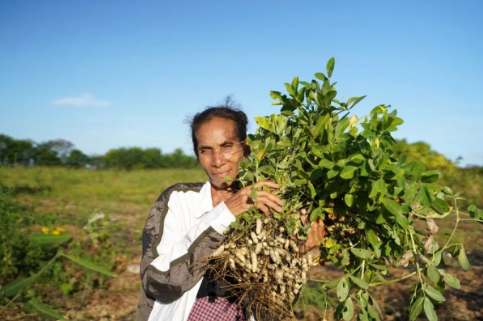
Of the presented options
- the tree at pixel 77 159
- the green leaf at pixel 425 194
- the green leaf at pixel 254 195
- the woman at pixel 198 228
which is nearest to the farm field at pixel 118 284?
the woman at pixel 198 228

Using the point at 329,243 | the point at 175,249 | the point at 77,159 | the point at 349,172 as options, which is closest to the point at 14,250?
the point at 175,249

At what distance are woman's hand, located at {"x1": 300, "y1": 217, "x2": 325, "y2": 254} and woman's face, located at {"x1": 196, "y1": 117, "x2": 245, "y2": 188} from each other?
0.64 m

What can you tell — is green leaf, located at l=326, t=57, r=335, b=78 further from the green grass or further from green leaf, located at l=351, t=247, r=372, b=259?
the green grass

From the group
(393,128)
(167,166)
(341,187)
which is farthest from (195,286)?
(167,166)

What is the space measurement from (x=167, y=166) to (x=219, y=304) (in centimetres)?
2418

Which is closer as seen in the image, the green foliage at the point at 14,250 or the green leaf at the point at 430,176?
the green leaf at the point at 430,176

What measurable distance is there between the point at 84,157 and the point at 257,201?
23830 mm

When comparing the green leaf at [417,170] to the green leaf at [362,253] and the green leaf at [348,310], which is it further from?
the green leaf at [348,310]

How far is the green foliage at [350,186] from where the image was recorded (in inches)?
47.8

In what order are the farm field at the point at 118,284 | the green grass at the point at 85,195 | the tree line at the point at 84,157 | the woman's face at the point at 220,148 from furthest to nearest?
1. the tree line at the point at 84,157
2. the green grass at the point at 85,195
3. the farm field at the point at 118,284
4. the woman's face at the point at 220,148

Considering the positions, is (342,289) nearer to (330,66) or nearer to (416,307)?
(416,307)

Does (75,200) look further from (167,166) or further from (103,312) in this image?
(167,166)

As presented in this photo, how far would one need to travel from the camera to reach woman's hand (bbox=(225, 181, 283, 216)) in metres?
1.53

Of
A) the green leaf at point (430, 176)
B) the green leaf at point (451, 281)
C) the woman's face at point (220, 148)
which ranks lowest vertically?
the green leaf at point (451, 281)
